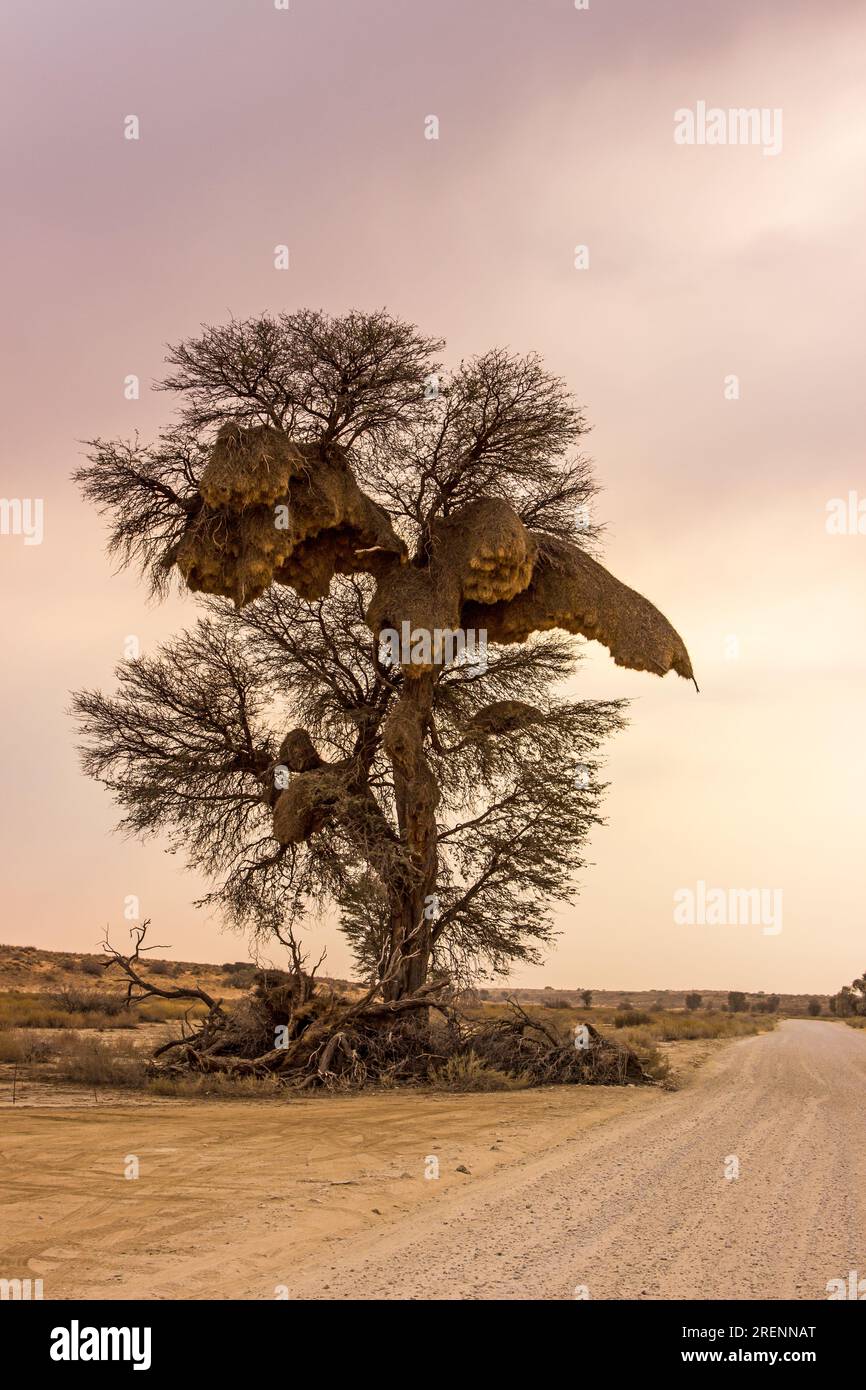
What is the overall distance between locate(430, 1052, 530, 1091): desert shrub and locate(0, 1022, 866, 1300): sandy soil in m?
2.52

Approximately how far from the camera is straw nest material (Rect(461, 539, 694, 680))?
749 inches

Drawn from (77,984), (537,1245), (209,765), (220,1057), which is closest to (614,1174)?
(537,1245)

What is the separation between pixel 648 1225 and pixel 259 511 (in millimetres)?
13025

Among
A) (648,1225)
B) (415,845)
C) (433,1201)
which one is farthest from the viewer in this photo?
(415,845)

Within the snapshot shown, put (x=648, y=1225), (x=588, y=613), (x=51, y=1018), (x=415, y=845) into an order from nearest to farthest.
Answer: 1. (x=648, y=1225)
2. (x=588, y=613)
3. (x=415, y=845)
4. (x=51, y=1018)

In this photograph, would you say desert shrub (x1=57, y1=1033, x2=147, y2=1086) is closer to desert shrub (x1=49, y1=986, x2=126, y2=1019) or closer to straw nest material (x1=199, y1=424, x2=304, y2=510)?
straw nest material (x1=199, y1=424, x2=304, y2=510)

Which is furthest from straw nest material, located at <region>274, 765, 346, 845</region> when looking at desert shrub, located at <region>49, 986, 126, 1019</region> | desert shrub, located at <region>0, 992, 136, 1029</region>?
desert shrub, located at <region>49, 986, 126, 1019</region>

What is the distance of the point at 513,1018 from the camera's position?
1938 cm

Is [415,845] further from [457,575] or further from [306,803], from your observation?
[457,575]

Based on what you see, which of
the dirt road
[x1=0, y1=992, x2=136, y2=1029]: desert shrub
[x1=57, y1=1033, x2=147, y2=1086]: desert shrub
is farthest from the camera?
[x1=0, y1=992, x2=136, y2=1029]: desert shrub

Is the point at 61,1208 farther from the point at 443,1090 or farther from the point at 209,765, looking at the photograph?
the point at 209,765

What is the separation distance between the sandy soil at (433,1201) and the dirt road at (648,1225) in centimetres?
2

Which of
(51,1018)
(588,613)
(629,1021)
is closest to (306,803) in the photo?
(588,613)

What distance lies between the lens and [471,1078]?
1608cm
